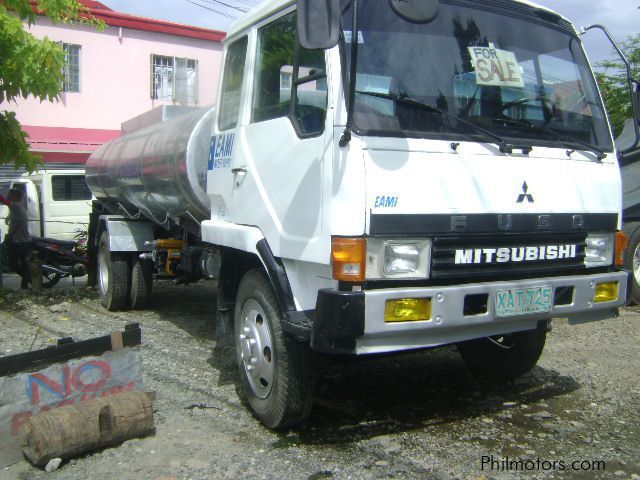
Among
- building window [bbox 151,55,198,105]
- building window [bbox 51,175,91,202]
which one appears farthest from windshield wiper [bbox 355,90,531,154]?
building window [bbox 151,55,198,105]

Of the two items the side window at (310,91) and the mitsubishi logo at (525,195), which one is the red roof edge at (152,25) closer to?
the side window at (310,91)

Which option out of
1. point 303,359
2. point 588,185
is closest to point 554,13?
point 588,185

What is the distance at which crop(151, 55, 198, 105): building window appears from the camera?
1961cm

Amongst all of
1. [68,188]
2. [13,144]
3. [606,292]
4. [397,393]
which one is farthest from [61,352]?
[68,188]

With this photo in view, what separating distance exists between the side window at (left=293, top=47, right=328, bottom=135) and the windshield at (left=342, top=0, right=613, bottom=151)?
0.62 feet

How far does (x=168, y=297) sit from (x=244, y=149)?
5.31 meters

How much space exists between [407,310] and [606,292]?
1458 millimetres

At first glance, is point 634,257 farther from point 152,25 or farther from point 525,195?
point 152,25

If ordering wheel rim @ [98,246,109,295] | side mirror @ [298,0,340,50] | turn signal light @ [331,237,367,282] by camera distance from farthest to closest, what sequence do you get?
1. wheel rim @ [98,246,109,295]
2. turn signal light @ [331,237,367,282]
3. side mirror @ [298,0,340,50]

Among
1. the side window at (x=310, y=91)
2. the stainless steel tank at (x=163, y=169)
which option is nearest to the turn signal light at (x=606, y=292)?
the side window at (x=310, y=91)

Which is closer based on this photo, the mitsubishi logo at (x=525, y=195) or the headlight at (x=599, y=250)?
the mitsubishi logo at (x=525, y=195)

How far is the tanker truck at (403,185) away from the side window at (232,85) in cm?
2

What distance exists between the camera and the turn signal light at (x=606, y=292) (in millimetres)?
4003

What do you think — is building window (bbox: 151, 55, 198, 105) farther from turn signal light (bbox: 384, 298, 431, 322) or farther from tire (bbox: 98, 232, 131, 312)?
turn signal light (bbox: 384, 298, 431, 322)
